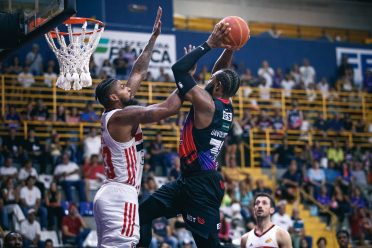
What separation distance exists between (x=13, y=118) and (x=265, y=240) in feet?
34.6

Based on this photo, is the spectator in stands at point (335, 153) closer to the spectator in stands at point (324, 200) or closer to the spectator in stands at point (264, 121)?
the spectator in stands at point (324, 200)

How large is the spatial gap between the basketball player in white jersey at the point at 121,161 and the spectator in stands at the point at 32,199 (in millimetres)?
8672

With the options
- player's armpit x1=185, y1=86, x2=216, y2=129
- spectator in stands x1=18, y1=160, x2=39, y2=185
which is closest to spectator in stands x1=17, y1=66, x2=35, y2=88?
spectator in stands x1=18, y1=160, x2=39, y2=185

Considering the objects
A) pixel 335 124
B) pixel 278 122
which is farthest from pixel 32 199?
pixel 335 124

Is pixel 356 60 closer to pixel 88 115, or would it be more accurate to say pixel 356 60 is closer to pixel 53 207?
pixel 88 115

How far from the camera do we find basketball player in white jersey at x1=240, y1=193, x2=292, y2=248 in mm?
10203

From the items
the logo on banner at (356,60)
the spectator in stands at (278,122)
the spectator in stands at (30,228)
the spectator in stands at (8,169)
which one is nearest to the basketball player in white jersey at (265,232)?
the spectator in stands at (30,228)

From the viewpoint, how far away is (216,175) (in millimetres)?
8453

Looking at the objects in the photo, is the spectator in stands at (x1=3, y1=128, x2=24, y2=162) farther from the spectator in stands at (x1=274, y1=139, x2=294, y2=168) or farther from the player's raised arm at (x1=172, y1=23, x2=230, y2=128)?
the player's raised arm at (x1=172, y1=23, x2=230, y2=128)

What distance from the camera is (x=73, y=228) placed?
642 inches

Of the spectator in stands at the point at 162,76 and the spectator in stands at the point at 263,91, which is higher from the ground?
the spectator in stands at the point at 162,76

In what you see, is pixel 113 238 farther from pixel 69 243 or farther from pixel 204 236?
pixel 69 243

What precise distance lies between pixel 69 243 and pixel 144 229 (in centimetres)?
798

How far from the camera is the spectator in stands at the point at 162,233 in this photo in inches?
640
